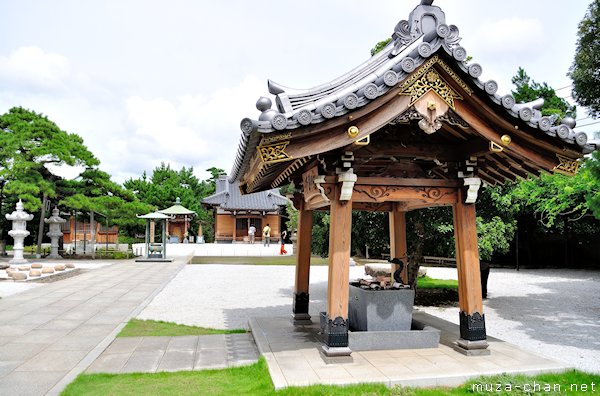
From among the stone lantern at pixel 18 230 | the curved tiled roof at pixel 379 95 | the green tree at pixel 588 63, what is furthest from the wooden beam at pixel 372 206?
the stone lantern at pixel 18 230

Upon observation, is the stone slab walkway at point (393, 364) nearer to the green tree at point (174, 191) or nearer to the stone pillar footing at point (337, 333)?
the stone pillar footing at point (337, 333)

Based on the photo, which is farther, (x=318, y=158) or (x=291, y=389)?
(x=318, y=158)

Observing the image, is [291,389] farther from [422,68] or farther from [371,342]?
[422,68]

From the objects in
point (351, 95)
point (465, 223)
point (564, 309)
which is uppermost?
point (351, 95)

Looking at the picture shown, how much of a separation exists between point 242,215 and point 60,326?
40173 millimetres

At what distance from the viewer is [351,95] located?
197 inches

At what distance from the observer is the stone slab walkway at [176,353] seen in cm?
602

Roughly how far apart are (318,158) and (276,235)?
43791mm

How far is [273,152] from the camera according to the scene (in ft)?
16.4

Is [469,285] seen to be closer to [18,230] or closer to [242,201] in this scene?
[18,230]

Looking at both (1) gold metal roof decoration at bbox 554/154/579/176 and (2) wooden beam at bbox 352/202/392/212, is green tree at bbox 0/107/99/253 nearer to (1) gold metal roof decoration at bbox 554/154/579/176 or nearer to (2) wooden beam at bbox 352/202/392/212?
(2) wooden beam at bbox 352/202/392/212

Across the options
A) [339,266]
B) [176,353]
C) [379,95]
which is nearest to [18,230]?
[176,353]

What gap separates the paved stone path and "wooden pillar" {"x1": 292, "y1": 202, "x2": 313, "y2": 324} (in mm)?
3382

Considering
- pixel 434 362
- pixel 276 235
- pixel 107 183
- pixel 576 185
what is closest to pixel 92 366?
pixel 434 362
